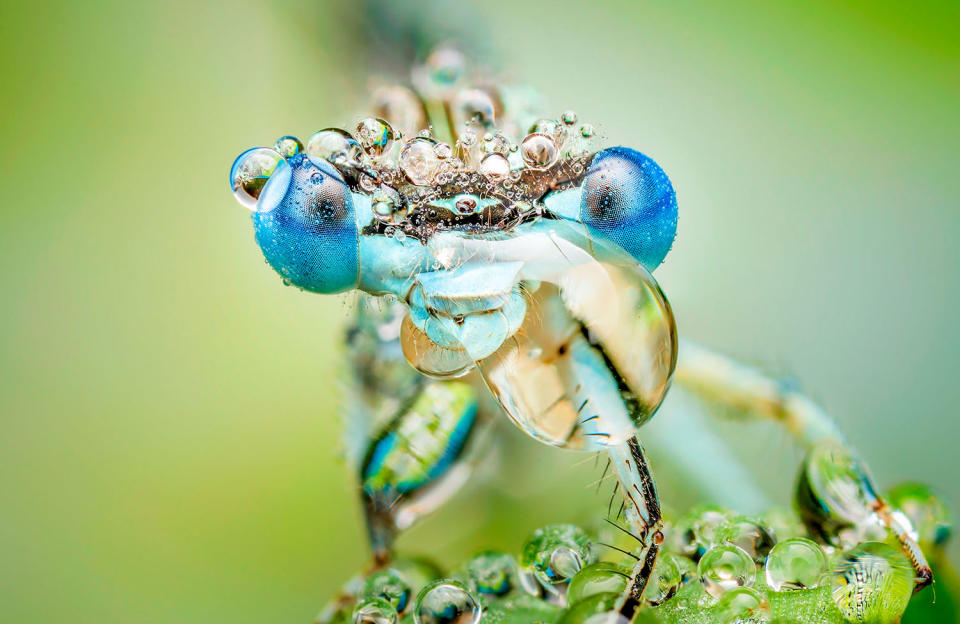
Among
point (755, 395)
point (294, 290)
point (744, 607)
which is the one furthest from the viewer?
point (294, 290)

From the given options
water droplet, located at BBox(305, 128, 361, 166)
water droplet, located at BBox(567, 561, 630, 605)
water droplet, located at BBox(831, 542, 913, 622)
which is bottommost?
water droplet, located at BBox(567, 561, 630, 605)

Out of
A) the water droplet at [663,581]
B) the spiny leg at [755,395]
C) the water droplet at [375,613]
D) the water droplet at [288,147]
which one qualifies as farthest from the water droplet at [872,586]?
the water droplet at [288,147]

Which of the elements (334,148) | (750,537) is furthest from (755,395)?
(334,148)

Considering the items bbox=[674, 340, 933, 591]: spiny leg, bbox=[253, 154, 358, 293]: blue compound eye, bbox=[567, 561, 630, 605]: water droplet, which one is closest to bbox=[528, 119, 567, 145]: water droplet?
bbox=[253, 154, 358, 293]: blue compound eye

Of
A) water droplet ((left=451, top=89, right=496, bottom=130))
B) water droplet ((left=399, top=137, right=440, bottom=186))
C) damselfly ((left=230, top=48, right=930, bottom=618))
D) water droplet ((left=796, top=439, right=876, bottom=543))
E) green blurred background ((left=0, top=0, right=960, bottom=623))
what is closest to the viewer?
damselfly ((left=230, top=48, right=930, bottom=618))

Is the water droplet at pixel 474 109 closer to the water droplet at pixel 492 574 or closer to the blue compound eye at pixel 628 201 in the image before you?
the blue compound eye at pixel 628 201

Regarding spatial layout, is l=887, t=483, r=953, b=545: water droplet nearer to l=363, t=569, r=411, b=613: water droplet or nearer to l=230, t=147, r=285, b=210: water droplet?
l=363, t=569, r=411, b=613: water droplet

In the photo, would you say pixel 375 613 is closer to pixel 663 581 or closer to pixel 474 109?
pixel 663 581
